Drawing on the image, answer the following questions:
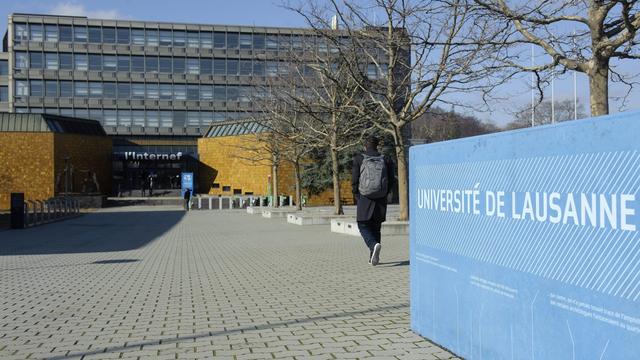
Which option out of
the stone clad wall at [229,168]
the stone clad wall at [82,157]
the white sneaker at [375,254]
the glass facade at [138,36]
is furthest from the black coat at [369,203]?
the glass facade at [138,36]

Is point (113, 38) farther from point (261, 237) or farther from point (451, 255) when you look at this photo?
point (451, 255)

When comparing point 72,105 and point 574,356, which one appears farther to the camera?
point 72,105

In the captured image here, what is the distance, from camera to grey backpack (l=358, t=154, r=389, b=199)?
8.76 metres

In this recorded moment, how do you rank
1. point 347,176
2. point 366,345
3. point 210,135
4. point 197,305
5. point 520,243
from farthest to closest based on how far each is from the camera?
1. point 210,135
2. point 347,176
3. point 197,305
4. point 366,345
5. point 520,243

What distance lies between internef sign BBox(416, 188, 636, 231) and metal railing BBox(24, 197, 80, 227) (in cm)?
2194

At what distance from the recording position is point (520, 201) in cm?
382

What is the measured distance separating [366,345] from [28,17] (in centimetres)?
7086

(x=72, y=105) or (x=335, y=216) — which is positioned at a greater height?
(x=72, y=105)

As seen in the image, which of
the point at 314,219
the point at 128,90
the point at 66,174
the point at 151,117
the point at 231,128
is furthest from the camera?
the point at 151,117

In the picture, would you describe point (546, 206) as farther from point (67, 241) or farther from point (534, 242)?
point (67, 241)

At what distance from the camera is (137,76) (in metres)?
69.6

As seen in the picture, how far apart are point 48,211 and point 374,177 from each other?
21713mm

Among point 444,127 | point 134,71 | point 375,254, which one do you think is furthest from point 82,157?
point 375,254

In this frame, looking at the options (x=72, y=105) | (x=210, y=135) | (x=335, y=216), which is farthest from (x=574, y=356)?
(x=72, y=105)
